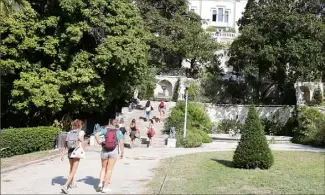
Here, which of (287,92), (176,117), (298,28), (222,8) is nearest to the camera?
(176,117)

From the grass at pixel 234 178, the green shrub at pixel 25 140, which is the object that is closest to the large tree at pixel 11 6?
the green shrub at pixel 25 140

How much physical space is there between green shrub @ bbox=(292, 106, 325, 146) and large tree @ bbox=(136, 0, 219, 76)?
14248 mm

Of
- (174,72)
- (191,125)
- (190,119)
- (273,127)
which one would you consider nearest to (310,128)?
(273,127)

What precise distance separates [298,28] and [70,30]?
67.1 feet

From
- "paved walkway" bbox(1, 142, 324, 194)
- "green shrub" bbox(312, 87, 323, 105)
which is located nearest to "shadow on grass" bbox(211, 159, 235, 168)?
"paved walkway" bbox(1, 142, 324, 194)

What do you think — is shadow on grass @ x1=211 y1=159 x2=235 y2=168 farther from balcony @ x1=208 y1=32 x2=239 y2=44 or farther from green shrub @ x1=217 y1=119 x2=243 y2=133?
balcony @ x1=208 y1=32 x2=239 y2=44

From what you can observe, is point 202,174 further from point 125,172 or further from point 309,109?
point 309,109

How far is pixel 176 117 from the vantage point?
28031 millimetres

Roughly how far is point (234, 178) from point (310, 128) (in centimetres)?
1719

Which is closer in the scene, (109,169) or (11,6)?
(109,169)

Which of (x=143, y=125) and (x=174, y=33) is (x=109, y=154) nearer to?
(x=143, y=125)

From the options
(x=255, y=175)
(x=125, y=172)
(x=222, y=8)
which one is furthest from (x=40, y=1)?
(x=222, y=8)

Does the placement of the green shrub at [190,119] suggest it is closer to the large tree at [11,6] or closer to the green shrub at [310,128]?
the green shrub at [310,128]

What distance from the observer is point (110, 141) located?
9242 mm
